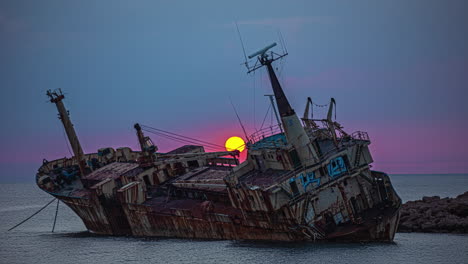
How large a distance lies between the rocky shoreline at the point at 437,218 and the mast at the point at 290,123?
36.9 feet

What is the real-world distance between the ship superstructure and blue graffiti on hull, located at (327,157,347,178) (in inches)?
2.5

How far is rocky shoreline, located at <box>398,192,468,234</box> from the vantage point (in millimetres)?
39062

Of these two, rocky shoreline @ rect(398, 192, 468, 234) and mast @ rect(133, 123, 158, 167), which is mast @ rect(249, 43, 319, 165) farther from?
mast @ rect(133, 123, 158, 167)

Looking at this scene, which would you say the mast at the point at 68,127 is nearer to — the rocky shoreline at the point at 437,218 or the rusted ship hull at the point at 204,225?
the rusted ship hull at the point at 204,225

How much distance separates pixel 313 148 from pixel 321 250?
668 centimetres

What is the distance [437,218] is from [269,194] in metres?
15.1

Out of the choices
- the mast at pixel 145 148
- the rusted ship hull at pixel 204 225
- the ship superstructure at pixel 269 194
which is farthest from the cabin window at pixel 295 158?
the mast at pixel 145 148

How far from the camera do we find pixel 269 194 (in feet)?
110

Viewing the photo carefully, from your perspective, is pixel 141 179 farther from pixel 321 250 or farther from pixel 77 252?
pixel 321 250

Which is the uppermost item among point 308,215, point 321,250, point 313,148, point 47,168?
point 47,168

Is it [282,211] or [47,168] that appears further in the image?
[47,168]

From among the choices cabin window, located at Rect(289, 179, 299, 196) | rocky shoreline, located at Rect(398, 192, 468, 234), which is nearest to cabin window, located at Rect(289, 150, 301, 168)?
cabin window, located at Rect(289, 179, 299, 196)

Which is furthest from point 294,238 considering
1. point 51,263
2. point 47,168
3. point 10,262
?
A: point 47,168

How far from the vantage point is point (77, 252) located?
141 ft
